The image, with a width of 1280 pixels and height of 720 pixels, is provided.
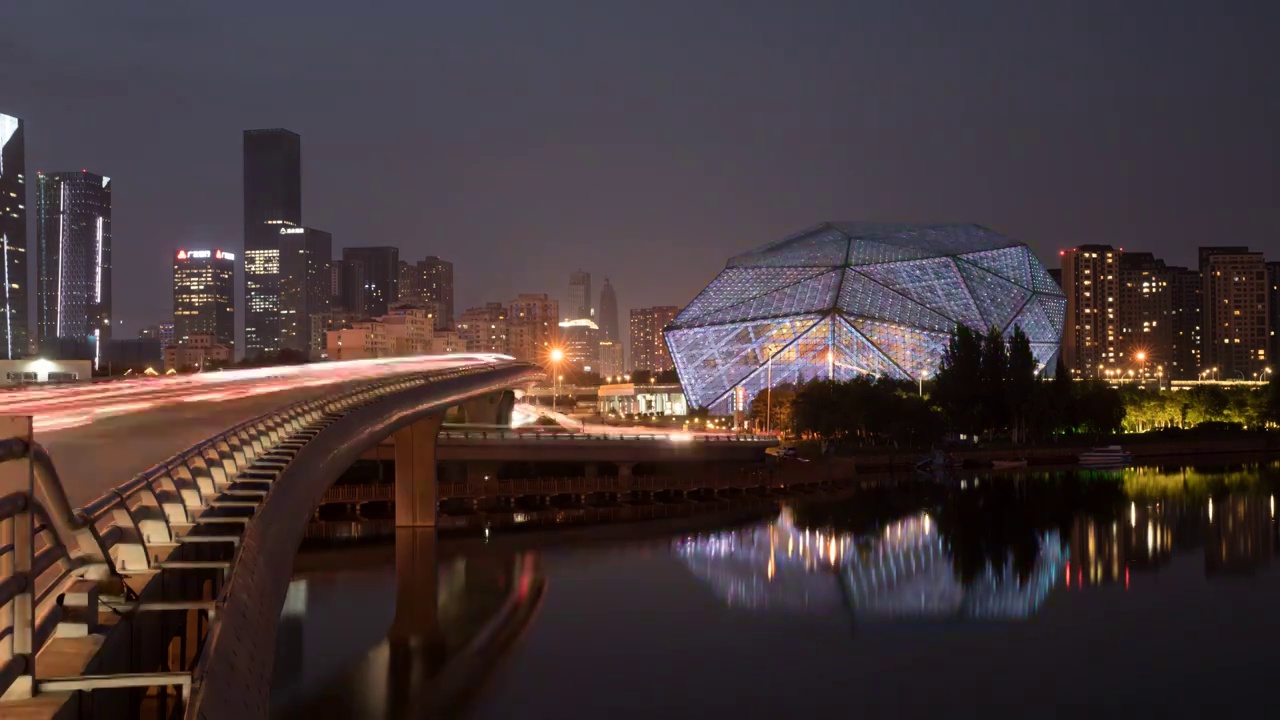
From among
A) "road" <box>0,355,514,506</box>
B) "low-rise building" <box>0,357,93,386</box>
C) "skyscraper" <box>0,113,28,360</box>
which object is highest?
"skyscraper" <box>0,113,28,360</box>

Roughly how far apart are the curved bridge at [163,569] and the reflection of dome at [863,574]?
21987 mm

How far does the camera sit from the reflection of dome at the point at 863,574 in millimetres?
37969

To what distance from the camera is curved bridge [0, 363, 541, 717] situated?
5914 millimetres

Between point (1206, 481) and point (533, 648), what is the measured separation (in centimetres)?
5798

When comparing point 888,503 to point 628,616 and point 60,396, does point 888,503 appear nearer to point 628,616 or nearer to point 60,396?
point 628,616

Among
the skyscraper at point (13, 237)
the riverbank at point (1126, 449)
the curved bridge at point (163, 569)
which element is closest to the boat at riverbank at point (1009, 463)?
the riverbank at point (1126, 449)

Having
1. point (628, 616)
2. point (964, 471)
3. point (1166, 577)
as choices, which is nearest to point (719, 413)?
point (964, 471)

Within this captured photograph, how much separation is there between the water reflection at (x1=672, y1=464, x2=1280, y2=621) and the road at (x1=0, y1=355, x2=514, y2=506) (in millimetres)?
15317

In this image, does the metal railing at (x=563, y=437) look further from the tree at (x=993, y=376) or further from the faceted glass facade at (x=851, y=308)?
the faceted glass facade at (x=851, y=308)

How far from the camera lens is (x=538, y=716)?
25.0 m

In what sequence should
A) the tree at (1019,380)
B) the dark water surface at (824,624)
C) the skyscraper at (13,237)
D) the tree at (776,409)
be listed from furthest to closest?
the skyscraper at (13,237) → the tree at (776,409) → the tree at (1019,380) → the dark water surface at (824,624)

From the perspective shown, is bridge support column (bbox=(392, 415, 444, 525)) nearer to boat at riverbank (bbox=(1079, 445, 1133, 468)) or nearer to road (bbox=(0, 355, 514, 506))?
road (bbox=(0, 355, 514, 506))

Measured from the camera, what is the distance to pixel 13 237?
18825cm

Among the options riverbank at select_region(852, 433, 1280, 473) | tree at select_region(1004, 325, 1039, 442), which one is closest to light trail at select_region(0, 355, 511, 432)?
riverbank at select_region(852, 433, 1280, 473)
